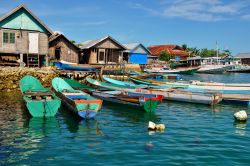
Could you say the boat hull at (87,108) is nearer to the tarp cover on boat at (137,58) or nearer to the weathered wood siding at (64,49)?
the weathered wood siding at (64,49)

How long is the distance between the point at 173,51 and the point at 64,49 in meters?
44.7

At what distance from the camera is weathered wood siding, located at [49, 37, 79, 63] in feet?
128

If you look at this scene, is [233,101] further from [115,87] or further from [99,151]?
[99,151]

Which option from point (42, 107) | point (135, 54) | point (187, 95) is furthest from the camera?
point (135, 54)

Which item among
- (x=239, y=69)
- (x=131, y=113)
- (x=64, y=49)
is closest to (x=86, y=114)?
(x=131, y=113)

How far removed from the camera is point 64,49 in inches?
1566

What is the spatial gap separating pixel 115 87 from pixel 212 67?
43771mm

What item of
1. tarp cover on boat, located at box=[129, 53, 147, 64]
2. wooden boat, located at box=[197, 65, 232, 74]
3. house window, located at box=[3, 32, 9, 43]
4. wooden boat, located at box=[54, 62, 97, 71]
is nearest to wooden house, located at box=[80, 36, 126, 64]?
wooden boat, located at box=[54, 62, 97, 71]

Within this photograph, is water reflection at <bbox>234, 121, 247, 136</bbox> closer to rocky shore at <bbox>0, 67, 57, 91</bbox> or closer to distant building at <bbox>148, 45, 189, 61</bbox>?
rocky shore at <bbox>0, 67, 57, 91</bbox>

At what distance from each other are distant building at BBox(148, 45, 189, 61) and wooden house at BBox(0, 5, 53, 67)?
46299mm

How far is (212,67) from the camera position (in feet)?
211

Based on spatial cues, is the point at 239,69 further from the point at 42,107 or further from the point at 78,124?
the point at 42,107

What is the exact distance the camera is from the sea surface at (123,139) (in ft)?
33.6

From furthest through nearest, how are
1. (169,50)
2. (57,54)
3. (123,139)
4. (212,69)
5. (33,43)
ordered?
(169,50)
(212,69)
(57,54)
(33,43)
(123,139)
